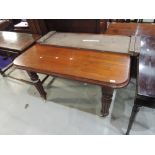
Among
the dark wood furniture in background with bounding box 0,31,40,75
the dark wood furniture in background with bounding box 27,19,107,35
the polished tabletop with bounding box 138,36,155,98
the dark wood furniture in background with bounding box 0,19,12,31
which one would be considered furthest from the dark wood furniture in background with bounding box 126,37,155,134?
the dark wood furniture in background with bounding box 0,19,12,31

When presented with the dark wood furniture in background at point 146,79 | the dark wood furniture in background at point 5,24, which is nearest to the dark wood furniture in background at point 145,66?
the dark wood furniture in background at point 146,79

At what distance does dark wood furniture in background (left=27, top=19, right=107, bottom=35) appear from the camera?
156 cm

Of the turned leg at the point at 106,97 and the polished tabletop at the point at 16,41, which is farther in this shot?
the polished tabletop at the point at 16,41

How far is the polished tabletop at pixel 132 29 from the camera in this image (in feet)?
4.80

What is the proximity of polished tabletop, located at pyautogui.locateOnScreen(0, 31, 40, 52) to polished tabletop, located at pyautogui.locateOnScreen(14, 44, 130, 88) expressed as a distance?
0.63 feet

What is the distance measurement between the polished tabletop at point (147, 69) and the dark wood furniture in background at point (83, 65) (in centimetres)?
10

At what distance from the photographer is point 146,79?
3.26 ft

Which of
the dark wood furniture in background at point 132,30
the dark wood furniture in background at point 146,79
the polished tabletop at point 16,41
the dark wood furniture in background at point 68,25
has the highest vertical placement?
the dark wood furniture in background at point 68,25

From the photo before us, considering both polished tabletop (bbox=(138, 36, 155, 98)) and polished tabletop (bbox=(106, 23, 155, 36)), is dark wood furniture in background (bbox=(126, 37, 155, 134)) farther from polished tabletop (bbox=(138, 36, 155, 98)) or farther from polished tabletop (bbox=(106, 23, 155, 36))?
polished tabletop (bbox=(106, 23, 155, 36))

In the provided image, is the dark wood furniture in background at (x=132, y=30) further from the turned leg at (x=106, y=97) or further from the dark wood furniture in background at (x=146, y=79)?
the turned leg at (x=106, y=97)

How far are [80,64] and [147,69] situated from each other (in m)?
0.51

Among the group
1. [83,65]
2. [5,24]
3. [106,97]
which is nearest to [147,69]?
[106,97]

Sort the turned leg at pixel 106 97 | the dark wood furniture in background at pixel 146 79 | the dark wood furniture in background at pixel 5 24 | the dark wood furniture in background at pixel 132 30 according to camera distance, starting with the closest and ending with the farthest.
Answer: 1. the dark wood furniture in background at pixel 146 79
2. the turned leg at pixel 106 97
3. the dark wood furniture in background at pixel 132 30
4. the dark wood furniture in background at pixel 5 24
